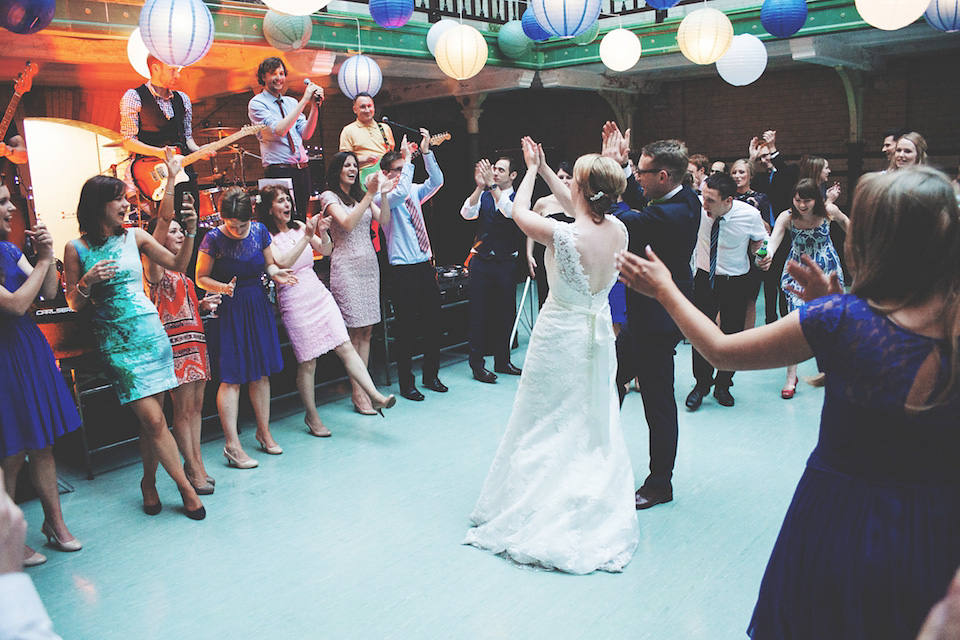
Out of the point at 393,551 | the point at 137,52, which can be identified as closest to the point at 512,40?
the point at 137,52

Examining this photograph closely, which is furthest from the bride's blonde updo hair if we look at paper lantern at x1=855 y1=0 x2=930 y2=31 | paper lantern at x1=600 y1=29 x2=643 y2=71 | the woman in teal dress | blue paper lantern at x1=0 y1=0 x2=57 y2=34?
paper lantern at x1=600 y1=29 x2=643 y2=71

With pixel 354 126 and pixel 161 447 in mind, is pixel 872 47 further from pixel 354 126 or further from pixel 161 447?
pixel 161 447

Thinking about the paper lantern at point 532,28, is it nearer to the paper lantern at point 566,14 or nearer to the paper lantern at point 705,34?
the paper lantern at point 566,14

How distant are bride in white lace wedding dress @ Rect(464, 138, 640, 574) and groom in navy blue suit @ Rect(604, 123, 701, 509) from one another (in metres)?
0.26

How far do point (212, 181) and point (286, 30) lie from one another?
274cm

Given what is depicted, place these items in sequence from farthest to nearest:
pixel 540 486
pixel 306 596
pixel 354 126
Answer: pixel 354 126 < pixel 540 486 < pixel 306 596

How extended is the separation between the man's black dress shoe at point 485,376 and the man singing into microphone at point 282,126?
1762mm

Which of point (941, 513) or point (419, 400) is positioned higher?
point (941, 513)

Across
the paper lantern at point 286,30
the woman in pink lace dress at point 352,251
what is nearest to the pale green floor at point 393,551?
the woman in pink lace dress at point 352,251

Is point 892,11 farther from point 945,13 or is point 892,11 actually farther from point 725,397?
point 725,397

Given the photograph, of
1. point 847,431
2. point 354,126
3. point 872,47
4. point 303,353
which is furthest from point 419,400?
point 872,47

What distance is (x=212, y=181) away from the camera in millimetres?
8656

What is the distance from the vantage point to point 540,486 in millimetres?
3080

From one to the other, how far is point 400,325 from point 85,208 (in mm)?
2488
